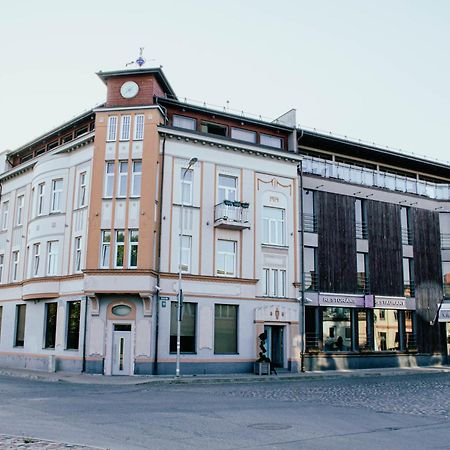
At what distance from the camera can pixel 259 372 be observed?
Result: 2727 cm

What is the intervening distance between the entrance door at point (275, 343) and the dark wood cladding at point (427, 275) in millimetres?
10510

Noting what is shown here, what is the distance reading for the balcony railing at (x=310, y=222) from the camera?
32.3m

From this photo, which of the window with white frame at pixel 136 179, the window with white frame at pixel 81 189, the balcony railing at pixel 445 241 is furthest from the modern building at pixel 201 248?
the balcony railing at pixel 445 241

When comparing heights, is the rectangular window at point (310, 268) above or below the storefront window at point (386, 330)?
above

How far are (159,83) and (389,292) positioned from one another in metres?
18.8

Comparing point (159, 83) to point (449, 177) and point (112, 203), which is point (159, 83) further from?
point (449, 177)

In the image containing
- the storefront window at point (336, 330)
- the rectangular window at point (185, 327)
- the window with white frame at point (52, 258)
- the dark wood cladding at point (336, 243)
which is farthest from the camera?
the dark wood cladding at point (336, 243)

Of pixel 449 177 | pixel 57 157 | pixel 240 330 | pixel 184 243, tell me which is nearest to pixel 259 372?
pixel 240 330

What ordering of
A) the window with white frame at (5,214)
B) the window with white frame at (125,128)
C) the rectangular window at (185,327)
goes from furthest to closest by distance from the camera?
the window with white frame at (5,214) → the window with white frame at (125,128) → the rectangular window at (185,327)

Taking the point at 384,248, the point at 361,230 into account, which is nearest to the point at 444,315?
the point at 384,248

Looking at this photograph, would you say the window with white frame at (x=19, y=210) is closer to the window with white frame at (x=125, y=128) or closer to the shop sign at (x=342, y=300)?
the window with white frame at (x=125, y=128)

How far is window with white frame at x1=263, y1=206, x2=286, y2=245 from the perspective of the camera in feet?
100

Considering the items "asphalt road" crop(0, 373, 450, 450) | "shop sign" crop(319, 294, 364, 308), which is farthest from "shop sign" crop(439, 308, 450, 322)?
"asphalt road" crop(0, 373, 450, 450)

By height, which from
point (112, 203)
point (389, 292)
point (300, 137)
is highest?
point (300, 137)
